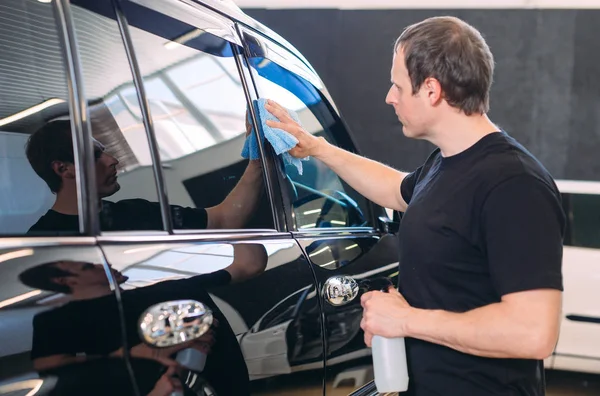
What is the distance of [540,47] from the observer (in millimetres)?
7859

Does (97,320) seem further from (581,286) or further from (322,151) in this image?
(581,286)

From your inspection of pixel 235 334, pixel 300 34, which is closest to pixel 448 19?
pixel 235 334

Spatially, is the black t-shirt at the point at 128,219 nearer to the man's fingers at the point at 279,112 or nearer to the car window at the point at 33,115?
the car window at the point at 33,115

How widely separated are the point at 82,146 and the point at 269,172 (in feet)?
2.50

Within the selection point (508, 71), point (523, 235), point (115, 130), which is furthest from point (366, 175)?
point (508, 71)

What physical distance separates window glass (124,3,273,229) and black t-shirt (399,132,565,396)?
0.50 m

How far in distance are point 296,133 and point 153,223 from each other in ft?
2.45

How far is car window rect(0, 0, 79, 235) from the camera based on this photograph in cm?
120

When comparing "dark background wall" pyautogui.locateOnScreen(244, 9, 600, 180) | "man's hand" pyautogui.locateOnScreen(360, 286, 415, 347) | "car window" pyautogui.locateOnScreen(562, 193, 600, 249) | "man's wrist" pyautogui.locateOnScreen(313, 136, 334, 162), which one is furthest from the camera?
"dark background wall" pyautogui.locateOnScreen(244, 9, 600, 180)

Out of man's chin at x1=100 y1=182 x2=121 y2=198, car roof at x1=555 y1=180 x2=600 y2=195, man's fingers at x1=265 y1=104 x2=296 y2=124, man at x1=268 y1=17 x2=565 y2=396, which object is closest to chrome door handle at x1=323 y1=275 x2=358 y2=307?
man at x1=268 y1=17 x2=565 y2=396

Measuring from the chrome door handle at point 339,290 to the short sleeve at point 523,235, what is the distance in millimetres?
645

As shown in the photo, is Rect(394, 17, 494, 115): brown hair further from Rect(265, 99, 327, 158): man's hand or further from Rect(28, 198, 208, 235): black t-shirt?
Rect(28, 198, 208, 235): black t-shirt

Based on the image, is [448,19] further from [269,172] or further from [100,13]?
[100,13]

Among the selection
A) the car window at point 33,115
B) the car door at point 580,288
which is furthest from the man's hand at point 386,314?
the car door at point 580,288
